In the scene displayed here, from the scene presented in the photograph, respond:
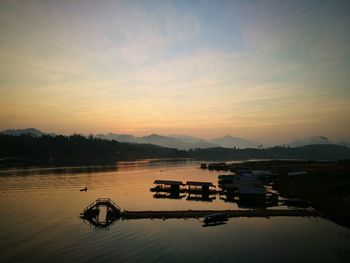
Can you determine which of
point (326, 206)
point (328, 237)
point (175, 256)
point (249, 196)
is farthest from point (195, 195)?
point (175, 256)

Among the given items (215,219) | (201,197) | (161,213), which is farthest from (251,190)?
(161,213)

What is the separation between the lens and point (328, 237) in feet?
156

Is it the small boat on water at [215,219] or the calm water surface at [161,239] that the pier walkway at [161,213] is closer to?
the calm water surface at [161,239]

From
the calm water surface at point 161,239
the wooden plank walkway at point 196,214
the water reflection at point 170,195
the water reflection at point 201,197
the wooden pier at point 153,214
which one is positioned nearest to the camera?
the calm water surface at point 161,239

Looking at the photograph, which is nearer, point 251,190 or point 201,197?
point 251,190

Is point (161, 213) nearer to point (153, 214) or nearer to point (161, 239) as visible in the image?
point (153, 214)

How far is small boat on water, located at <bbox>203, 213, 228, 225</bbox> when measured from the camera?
54.2 meters

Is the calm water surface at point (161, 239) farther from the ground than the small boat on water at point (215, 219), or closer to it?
closer to it

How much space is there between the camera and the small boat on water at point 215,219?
54.2 m

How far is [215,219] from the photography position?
180 feet

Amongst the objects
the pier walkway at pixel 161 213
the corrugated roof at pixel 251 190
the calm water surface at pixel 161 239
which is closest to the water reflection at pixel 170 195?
the calm water surface at pixel 161 239

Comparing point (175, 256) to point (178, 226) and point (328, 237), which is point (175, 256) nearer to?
point (178, 226)

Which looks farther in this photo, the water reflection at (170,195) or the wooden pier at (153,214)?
the water reflection at (170,195)

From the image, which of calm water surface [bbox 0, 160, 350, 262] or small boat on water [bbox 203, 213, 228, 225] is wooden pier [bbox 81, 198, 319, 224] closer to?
calm water surface [bbox 0, 160, 350, 262]
